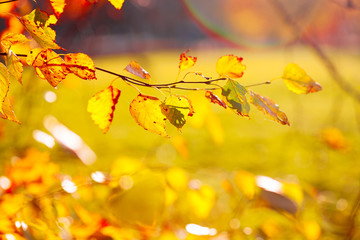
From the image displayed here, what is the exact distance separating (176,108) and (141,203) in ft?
1.67

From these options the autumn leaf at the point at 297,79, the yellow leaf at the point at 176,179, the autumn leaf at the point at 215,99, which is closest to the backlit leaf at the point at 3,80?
the autumn leaf at the point at 215,99

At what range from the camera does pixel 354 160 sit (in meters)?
3.23

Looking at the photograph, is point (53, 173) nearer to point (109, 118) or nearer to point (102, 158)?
point (109, 118)

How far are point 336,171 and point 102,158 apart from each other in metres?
1.48

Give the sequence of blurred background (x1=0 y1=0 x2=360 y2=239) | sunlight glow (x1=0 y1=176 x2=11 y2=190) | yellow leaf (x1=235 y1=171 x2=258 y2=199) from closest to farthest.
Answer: yellow leaf (x1=235 y1=171 x2=258 y2=199) → sunlight glow (x1=0 y1=176 x2=11 y2=190) → blurred background (x1=0 y1=0 x2=360 y2=239)

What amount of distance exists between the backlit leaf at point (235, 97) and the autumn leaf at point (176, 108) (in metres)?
0.05

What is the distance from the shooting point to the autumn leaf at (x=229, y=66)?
25.3 inches

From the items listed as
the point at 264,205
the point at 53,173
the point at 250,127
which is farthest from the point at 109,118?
the point at 250,127

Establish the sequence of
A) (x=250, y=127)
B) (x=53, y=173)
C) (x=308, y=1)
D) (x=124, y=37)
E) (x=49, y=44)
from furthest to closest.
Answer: (x=124, y=37) → (x=250, y=127) → (x=308, y=1) → (x=53, y=173) → (x=49, y=44)

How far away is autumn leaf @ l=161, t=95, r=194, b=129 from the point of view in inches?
24.2

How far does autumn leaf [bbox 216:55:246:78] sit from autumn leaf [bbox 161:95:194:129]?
0.07 m

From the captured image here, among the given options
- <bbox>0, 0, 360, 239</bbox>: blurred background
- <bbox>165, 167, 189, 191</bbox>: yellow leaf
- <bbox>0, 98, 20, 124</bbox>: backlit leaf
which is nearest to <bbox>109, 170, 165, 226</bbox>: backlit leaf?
<bbox>165, 167, 189, 191</bbox>: yellow leaf

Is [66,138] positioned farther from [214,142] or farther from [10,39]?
[214,142]

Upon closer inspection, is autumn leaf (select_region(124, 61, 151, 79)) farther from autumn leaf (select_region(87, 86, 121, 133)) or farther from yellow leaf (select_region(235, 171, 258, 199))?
yellow leaf (select_region(235, 171, 258, 199))
